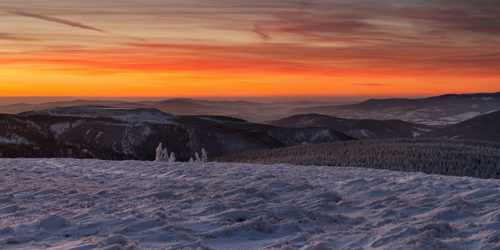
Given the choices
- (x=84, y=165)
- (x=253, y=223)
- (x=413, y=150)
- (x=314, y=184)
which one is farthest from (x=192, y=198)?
(x=413, y=150)

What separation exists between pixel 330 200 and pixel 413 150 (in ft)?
91.1

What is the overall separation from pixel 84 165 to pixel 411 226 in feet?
73.8

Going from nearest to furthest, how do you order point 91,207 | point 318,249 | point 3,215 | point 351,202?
point 318,249, point 3,215, point 91,207, point 351,202

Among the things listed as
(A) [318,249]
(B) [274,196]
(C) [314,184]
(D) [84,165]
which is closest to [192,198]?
(B) [274,196]

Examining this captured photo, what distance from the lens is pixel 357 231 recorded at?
10.4m

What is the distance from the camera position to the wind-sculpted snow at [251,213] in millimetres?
9469

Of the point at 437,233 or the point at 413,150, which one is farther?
the point at 413,150

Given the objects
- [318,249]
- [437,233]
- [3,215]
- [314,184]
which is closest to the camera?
[318,249]

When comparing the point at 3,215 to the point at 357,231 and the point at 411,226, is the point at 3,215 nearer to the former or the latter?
the point at 357,231

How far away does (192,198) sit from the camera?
14.2m

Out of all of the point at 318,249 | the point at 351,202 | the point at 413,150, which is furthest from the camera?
the point at 413,150

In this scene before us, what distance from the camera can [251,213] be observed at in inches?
472

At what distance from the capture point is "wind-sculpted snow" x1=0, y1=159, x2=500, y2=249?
947 cm

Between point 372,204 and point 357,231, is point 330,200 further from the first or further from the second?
point 357,231
